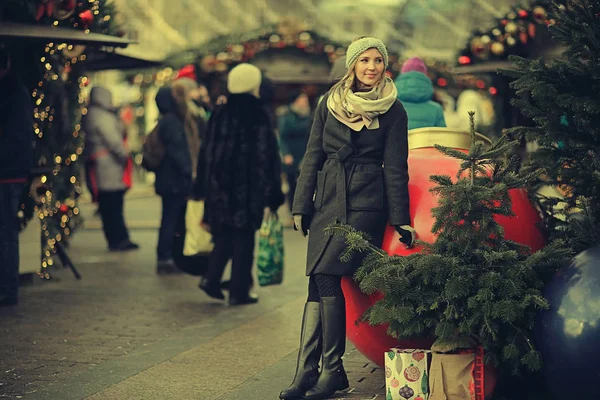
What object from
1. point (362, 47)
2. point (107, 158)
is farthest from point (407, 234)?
point (107, 158)

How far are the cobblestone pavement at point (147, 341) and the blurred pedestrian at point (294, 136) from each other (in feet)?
14.5

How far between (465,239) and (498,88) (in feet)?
27.8

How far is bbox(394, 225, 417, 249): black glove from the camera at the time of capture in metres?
5.91

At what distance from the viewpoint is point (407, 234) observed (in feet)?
19.4

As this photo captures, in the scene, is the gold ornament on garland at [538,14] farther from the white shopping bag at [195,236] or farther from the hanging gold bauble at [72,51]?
the hanging gold bauble at [72,51]

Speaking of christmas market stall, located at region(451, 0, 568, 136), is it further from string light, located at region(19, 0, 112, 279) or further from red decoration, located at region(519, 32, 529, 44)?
string light, located at region(19, 0, 112, 279)

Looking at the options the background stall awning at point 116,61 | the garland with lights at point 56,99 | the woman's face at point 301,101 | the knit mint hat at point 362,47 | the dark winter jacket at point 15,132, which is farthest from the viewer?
the woman's face at point 301,101

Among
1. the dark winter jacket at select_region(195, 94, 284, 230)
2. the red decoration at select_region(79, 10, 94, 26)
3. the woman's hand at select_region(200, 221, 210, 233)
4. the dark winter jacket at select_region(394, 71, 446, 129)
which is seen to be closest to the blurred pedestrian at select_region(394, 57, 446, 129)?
the dark winter jacket at select_region(394, 71, 446, 129)

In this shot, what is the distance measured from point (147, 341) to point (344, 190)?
7.91 feet

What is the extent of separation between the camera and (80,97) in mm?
11852

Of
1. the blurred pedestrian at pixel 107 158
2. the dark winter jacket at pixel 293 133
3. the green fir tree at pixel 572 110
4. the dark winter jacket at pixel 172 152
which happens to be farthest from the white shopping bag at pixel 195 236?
the dark winter jacket at pixel 293 133

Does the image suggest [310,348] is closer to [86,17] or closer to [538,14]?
[86,17]

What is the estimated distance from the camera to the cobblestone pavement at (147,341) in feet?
20.9

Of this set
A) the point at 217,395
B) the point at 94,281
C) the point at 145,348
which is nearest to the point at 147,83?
the point at 94,281
